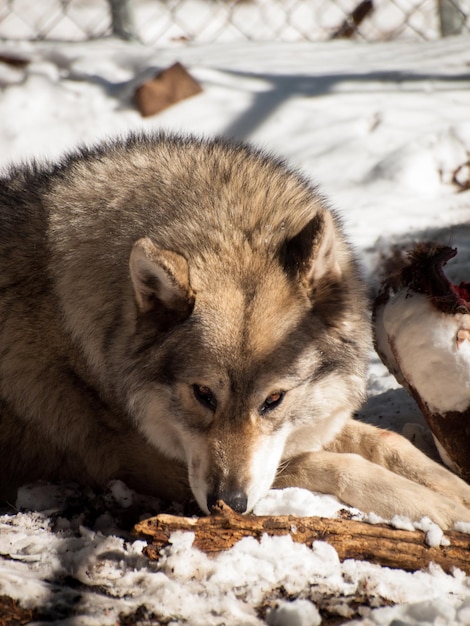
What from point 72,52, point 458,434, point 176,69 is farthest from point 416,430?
point 72,52

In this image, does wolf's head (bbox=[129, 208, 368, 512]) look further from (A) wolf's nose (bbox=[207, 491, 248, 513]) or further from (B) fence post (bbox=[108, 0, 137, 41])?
(B) fence post (bbox=[108, 0, 137, 41])

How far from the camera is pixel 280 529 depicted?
250cm

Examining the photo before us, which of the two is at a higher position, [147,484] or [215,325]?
[215,325]

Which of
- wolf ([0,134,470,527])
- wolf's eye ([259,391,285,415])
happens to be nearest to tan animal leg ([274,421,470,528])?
wolf ([0,134,470,527])

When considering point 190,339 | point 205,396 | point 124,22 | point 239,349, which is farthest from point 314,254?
point 124,22

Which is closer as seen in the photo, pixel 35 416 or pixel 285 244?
pixel 285 244

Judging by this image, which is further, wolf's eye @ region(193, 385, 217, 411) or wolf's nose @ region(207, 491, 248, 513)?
wolf's eye @ region(193, 385, 217, 411)

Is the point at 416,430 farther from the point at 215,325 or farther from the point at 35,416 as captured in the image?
the point at 35,416

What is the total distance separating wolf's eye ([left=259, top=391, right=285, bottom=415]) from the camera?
283 cm

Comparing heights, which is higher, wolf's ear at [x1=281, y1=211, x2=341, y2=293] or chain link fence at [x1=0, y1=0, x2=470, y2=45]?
wolf's ear at [x1=281, y1=211, x2=341, y2=293]

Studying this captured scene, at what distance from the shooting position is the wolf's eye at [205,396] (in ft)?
9.12

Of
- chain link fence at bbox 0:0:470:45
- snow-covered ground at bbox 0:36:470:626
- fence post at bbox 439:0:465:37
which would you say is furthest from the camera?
chain link fence at bbox 0:0:470:45

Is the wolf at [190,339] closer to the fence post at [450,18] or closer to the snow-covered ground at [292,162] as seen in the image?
the snow-covered ground at [292,162]

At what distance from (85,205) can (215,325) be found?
87 centimetres
